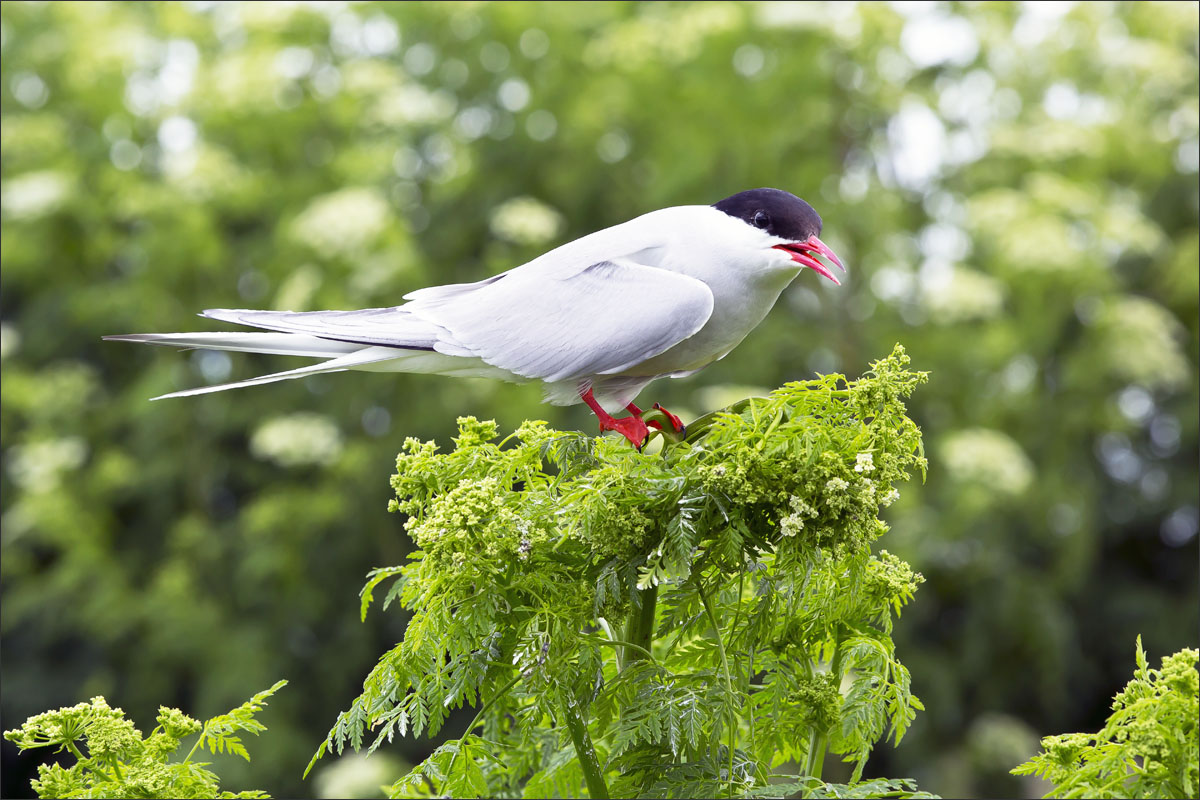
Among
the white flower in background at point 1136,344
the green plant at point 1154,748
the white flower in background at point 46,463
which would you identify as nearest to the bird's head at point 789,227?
the green plant at point 1154,748

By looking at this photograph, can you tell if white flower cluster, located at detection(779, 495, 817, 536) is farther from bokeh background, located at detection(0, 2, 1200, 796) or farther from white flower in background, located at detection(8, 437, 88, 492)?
white flower in background, located at detection(8, 437, 88, 492)

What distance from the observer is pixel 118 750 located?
1.75m

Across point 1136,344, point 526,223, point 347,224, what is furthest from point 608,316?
point 1136,344

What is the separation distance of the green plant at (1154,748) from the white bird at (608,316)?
82 cm

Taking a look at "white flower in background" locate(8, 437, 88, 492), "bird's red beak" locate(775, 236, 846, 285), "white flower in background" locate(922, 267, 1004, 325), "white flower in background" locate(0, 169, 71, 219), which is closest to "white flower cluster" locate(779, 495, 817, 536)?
"bird's red beak" locate(775, 236, 846, 285)

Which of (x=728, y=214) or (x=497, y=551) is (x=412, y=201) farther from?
(x=497, y=551)

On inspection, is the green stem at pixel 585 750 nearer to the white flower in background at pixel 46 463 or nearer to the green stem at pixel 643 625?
the green stem at pixel 643 625

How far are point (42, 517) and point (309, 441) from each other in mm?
1901

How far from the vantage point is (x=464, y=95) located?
725 cm

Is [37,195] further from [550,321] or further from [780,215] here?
[780,215]

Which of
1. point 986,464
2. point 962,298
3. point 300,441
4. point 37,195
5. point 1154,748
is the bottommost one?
point 300,441

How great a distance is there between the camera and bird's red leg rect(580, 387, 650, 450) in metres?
2.03

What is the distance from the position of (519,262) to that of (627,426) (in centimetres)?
426

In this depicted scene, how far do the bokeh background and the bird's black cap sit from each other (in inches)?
130
